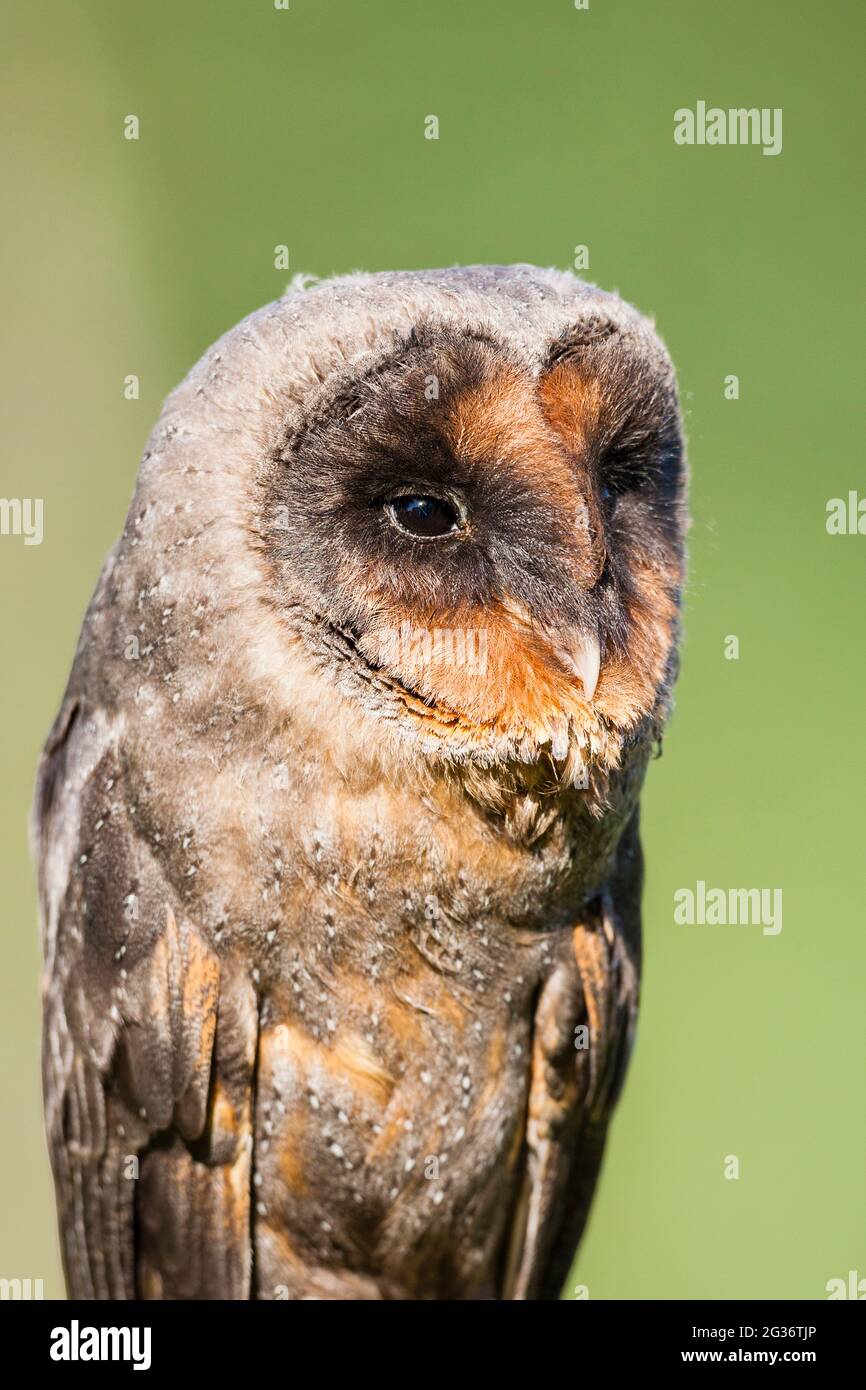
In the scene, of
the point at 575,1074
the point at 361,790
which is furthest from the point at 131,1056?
the point at 575,1074

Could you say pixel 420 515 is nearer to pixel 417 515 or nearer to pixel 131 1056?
pixel 417 515

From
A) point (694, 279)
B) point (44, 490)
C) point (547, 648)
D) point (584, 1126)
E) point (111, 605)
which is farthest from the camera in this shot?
point (44, 490)

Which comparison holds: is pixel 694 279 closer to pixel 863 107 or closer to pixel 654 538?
pixel 863 107

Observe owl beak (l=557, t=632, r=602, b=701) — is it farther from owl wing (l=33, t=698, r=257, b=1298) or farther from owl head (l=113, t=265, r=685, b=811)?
owl wing (l=33, t=698, r=257, b=1298)

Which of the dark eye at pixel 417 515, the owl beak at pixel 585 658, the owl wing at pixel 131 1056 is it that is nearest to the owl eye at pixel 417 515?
the dark eye at pixel 417 515

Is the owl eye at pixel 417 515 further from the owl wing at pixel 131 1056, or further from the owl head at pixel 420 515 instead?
the owl wing at pixel 131 1056

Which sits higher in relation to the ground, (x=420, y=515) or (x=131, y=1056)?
(x=420, y=515)
